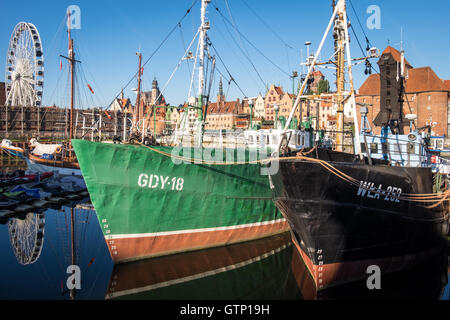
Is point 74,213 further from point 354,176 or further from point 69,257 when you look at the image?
point 354,176

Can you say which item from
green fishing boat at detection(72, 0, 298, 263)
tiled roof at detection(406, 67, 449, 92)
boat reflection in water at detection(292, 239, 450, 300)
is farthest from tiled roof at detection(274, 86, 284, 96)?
boat reflection in water at detection(292, 239, 450, 300)

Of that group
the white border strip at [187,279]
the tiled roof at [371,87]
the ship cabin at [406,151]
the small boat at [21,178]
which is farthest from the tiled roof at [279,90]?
the white border strip at [187,279]

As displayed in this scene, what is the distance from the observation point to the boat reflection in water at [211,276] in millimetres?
10734

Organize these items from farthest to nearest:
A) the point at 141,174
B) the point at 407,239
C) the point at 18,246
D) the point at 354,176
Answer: the point at 18,246 → the point at 141,174 → the point at 407,239 → the point at 354,176

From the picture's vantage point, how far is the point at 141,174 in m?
12.2

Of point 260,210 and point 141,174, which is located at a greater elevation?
point 141,174

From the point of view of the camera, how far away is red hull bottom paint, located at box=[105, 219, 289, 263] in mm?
12406

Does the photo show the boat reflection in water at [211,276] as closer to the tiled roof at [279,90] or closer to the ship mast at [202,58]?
the ship mast at [202,58]

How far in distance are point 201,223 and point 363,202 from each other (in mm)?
6413

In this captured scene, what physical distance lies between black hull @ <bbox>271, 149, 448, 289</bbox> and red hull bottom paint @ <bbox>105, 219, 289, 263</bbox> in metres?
4.28

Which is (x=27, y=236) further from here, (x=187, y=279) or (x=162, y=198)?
(x=187, y=279)
